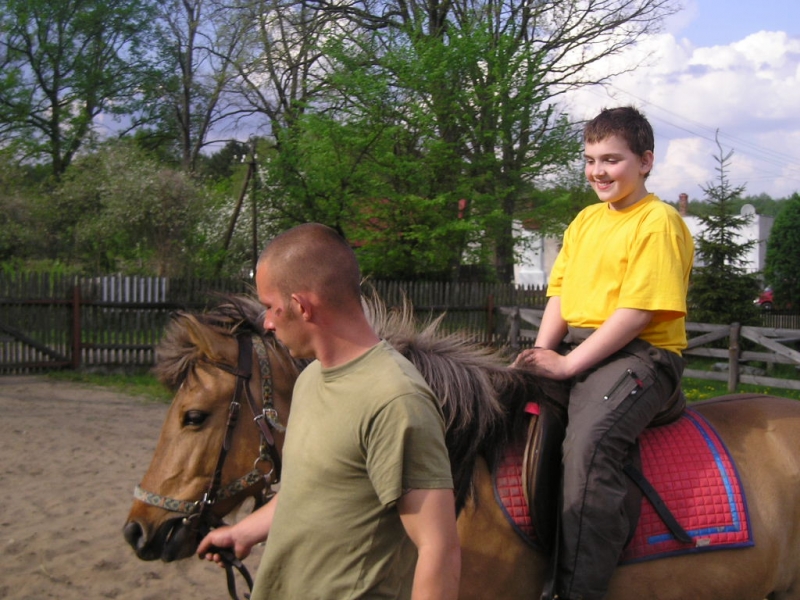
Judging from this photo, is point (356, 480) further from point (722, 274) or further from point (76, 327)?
point (722, 274)

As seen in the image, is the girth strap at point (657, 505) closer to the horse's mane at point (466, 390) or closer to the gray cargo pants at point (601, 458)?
the gray cargo pants at point (601, 458)

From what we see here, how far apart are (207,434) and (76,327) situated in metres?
12.2

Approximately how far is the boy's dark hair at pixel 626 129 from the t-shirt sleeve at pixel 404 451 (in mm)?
1460

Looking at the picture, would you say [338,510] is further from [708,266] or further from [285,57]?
[285,57]

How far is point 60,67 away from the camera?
1220 inches

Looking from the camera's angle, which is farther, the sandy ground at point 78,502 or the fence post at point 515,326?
the fence post at point 515,326

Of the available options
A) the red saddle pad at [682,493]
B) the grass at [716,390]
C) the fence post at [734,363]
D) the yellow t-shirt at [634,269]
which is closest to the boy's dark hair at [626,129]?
the yellow t-shirt at [634,269]

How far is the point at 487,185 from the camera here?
1761 cm

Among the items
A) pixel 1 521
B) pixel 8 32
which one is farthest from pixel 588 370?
pixel 8 32

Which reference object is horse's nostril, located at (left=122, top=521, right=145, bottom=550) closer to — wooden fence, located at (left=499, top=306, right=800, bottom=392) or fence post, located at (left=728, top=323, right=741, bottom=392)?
wooden fence, located at (left=499, top=306, right=800, bottom=392)

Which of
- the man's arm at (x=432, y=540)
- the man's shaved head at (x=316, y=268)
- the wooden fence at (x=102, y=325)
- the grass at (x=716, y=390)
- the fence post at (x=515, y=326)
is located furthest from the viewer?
the fence post at (x=515, y=326)

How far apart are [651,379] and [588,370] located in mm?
218

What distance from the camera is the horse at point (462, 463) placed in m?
2.50

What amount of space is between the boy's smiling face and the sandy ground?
142 inches
